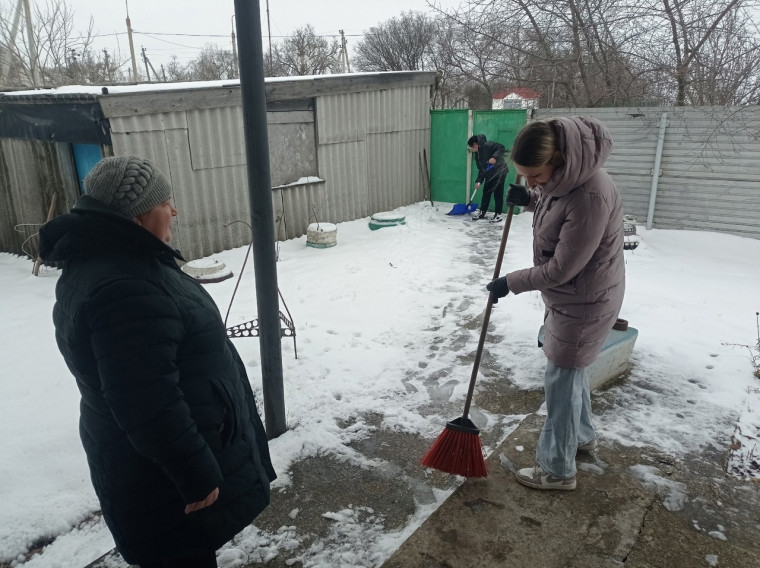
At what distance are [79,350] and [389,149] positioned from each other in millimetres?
9559

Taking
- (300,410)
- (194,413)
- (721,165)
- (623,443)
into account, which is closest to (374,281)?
(300,410)

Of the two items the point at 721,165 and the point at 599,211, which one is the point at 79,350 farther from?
the point at 721,165

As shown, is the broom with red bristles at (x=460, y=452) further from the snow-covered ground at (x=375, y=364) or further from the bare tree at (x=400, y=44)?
the bare tree at (x=400, y=44)

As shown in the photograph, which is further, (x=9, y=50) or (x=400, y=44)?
(x=400, y=44)

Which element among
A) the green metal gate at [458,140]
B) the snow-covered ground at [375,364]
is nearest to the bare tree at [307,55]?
the green metal gate at [458,140]

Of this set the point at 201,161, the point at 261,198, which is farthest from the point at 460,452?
the point at 201,161

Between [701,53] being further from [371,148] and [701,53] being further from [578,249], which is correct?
[578,249]

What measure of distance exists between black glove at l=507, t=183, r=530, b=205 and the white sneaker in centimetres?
141

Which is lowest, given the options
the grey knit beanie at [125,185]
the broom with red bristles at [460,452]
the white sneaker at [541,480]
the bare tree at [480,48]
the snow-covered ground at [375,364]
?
the snow-covered ground at [375,364]

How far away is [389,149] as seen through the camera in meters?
10.6

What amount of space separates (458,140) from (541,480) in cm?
917

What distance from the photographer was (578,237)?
2.31m

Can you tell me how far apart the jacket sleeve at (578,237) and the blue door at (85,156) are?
21.3 feet

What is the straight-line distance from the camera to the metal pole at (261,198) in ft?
8.96
